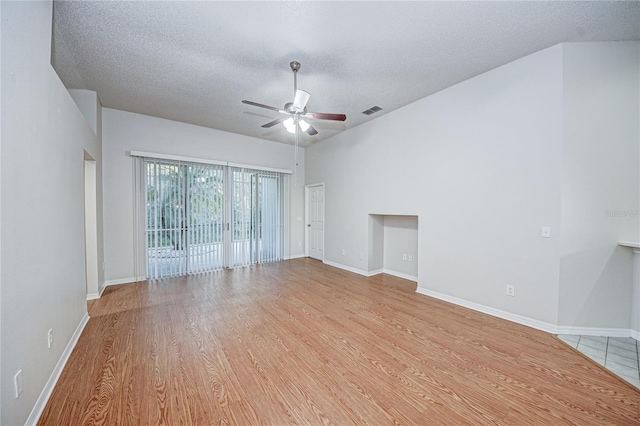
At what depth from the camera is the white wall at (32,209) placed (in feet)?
4.35

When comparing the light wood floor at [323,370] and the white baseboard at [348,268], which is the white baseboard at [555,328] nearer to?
the light wood floor at [323,370]

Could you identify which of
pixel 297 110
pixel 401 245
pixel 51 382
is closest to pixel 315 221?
pixel 401 245

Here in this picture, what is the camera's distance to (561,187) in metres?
2.61

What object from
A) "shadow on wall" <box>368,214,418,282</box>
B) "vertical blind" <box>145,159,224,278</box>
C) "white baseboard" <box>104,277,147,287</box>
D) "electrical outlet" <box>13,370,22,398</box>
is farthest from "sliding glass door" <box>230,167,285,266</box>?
"electrical outlet" <box>13,370,22,398</box>

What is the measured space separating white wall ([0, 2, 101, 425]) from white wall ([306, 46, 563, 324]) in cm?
421

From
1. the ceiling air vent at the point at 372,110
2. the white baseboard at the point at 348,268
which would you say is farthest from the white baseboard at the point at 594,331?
the ceiling air vent at the point at 372,110

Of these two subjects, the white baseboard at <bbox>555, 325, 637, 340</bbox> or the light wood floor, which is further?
the white baseboard at <bbox>555, 325, 637, 340</bbox>

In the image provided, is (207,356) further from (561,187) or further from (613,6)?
(613,6)

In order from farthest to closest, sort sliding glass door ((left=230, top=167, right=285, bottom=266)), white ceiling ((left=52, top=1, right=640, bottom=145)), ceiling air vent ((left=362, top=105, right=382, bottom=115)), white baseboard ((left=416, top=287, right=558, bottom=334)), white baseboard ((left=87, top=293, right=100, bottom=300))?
1. sliding glass door ((left=230, top=167, right=285, bottom=266))
2. ceiling air vent ((left=362, top=105, right=382, bottom=115))
3. white baseboard ((left=87, top=293, right=100, bottom=300))
4. white baseboard ((left=416, top=287, right=558, bottom=334))
5. white ceiling ((left=52, top=1, right=640, bottom=145))

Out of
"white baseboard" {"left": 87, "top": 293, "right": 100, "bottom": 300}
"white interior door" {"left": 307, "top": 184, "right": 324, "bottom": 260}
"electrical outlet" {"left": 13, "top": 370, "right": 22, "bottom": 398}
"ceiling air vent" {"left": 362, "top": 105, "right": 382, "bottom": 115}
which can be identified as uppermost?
"ceiling air vent" {"left": 362, "top": 105, "right": 382, "bottom": 115}

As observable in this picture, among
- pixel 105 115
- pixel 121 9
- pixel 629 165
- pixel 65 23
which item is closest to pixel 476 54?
pixel 629 165

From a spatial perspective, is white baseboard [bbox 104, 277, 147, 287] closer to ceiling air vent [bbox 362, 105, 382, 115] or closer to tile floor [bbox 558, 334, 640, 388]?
ceiling air vent [bbox 362, 105, 382, 115]

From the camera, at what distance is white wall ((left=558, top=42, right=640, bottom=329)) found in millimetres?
2514

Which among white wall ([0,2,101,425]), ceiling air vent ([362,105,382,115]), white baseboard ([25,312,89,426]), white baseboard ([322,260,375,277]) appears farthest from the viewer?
white baseboard ([322,260,375,277])
